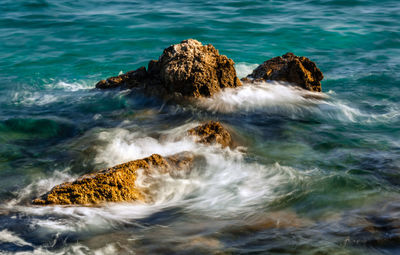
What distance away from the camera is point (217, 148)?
232 inches

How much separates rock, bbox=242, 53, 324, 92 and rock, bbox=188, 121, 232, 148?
2675 mm

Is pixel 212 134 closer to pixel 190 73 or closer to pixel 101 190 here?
pixel 190 73

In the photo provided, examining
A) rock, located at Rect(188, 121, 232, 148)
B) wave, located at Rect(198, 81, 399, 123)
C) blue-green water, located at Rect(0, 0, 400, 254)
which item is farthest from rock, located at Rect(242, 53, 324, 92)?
rock, located at Rect(188, 121, 232, 148)

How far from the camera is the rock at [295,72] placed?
8492mm

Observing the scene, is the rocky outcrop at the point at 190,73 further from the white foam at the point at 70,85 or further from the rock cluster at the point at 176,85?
the white foam at the point at 70,85

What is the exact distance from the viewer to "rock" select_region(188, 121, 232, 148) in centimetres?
600

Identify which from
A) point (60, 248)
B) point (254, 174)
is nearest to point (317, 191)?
point (254, 174)

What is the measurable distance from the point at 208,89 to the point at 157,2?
484 inches

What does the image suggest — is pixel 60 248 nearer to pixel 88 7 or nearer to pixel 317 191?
pixel 317 191

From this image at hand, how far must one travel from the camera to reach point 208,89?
759cm

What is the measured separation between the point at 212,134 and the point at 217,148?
253 mm

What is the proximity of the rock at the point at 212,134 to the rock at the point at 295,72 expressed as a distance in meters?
2.68

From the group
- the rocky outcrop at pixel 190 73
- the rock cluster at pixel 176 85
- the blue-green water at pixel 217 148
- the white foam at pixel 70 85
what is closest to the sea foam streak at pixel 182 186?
the blue-green water at pixel 217 148

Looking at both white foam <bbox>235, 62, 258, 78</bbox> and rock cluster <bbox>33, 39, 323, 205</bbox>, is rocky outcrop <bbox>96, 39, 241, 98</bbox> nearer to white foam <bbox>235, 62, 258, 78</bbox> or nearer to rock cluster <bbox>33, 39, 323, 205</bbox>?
rock cluster <bbox>33, 39, 323, 205</bbox>
